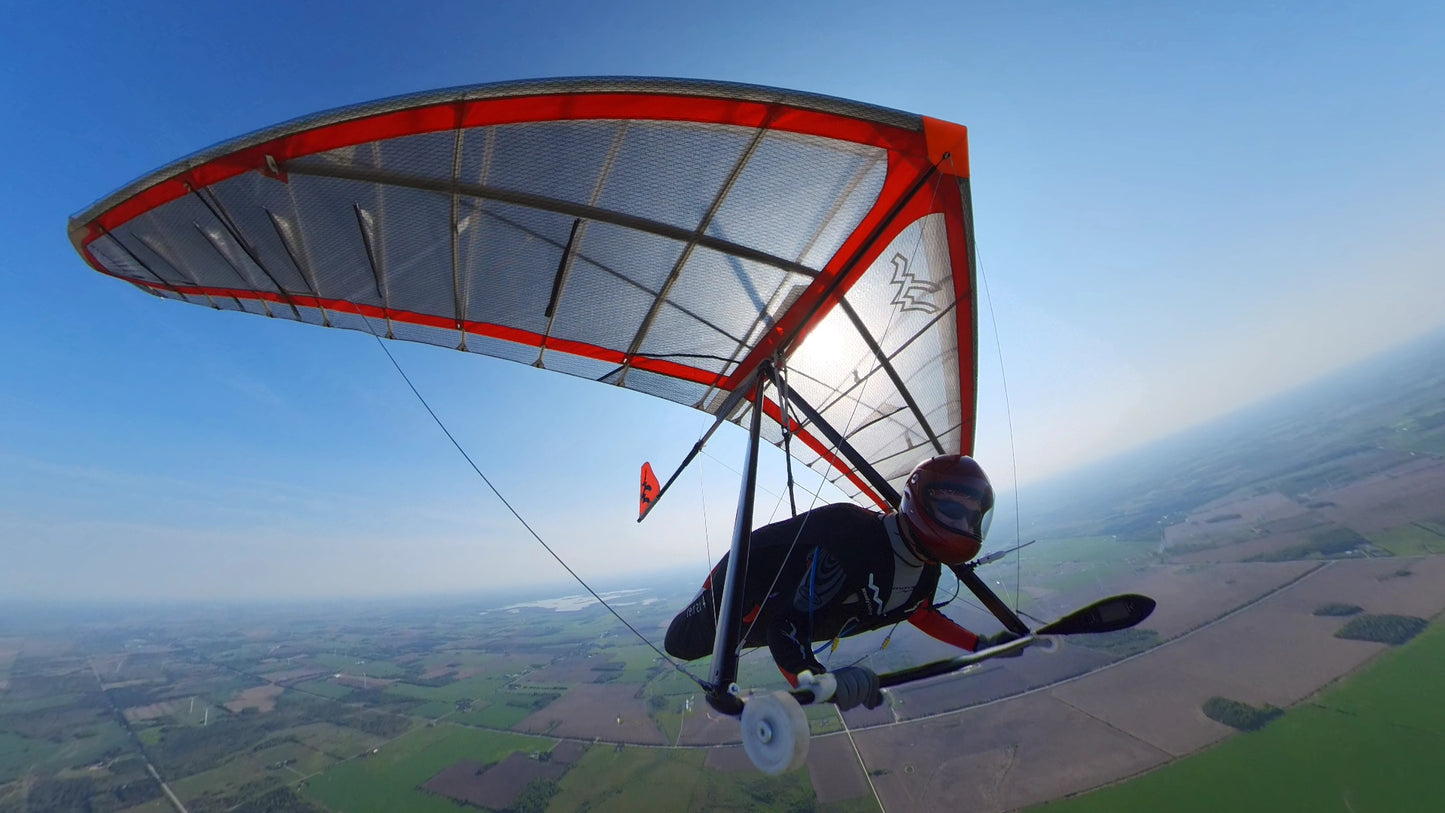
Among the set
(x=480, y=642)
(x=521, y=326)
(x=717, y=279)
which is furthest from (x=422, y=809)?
(x=480, y=642)

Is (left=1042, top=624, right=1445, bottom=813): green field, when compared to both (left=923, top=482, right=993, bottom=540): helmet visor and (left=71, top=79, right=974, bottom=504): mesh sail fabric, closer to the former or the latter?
(left=923, top=482, right=993, bottom=540): helmet visor

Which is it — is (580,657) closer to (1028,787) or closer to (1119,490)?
(1028,787)

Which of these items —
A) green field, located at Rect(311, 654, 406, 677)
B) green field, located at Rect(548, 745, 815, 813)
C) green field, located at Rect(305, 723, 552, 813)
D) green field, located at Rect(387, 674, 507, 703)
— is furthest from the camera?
green field, located at Rect(311, 654, 406, 677)

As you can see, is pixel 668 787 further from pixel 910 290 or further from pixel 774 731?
pixel 910 290

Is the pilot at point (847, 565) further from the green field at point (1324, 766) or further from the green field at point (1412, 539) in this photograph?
the green field at point (1412, 539)

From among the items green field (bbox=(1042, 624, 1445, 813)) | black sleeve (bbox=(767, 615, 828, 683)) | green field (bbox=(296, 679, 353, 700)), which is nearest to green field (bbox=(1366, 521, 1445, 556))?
green field (bbox=(1042, 624, 1445, 813))

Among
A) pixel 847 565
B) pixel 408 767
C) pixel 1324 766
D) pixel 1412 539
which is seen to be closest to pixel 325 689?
pixel 408 767

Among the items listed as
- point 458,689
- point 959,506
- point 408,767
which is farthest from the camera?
point 458,689
